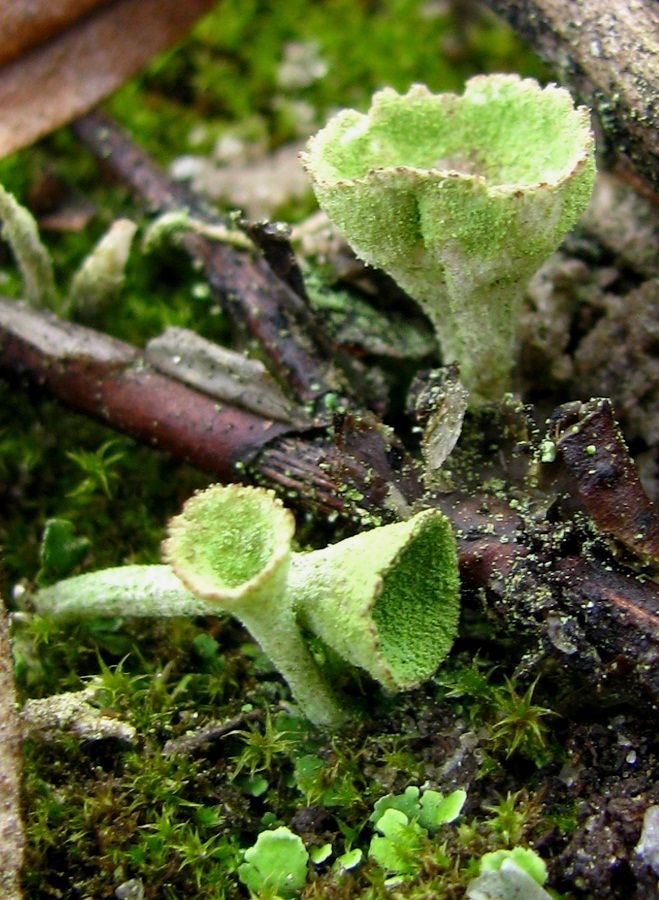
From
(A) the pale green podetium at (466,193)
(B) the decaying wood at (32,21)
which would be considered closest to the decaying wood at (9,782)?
(A) the pale green podetium at (466,193)

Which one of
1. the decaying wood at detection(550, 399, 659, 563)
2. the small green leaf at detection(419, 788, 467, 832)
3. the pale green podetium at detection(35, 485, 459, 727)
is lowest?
the small green leaf at detection(419, 788, 467, 832)

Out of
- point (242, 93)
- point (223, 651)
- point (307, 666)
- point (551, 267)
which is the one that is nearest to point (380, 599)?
point (307, 666)

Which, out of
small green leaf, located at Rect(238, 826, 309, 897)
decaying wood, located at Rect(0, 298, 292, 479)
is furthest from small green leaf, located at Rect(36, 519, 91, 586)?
small green leaf, located at Rect(238, 826, 309, 897)

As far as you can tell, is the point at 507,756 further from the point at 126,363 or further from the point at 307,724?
the point at 126,363

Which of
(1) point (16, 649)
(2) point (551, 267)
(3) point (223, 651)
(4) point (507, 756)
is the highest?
(2) point (551, 267)

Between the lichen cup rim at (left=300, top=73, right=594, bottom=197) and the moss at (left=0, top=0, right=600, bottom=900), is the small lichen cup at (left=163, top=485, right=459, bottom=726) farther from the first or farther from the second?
the lichen cup rim at (left=300, top=73, right=594, bottom=197)
